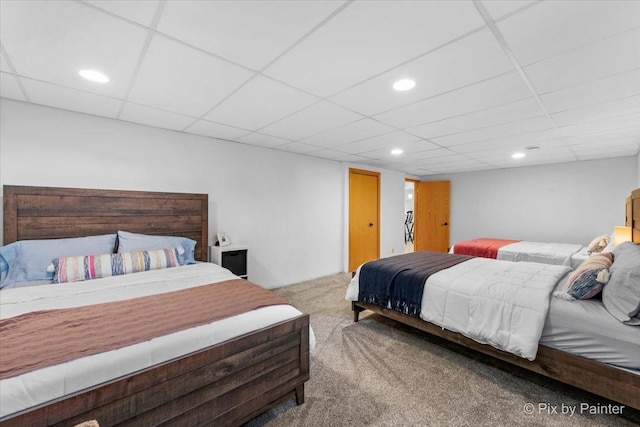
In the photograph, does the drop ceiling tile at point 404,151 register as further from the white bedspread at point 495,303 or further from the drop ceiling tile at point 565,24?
the drop ceiling tile at point 565,24

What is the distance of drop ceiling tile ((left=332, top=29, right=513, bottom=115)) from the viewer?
1563 mm

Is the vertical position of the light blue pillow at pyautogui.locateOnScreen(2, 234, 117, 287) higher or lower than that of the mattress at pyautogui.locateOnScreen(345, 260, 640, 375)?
higher

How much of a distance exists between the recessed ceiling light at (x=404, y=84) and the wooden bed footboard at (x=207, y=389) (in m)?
1.85

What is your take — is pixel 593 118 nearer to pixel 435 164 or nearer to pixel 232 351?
pixel 435 164

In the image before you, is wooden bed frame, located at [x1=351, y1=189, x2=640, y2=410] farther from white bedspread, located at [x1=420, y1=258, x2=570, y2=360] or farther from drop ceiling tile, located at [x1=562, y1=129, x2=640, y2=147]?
drop ceiling tile, located at [x1=562, y1=129, x2=640, y2=147]

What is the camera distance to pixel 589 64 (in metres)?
1.71

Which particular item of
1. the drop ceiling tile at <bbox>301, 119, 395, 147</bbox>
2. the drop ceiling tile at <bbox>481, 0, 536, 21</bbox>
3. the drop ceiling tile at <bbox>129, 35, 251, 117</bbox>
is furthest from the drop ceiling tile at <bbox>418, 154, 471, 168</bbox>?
the drop ceiling tile at <bbox>129, 35, 251, 117</bbox>

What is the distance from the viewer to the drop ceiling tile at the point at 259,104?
2119 mm

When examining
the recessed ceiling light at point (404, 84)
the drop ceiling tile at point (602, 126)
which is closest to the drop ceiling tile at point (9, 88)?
the recessed ceiling light at point (404, 84)

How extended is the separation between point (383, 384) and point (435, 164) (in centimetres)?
463

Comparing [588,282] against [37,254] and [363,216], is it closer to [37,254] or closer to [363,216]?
[363,216]

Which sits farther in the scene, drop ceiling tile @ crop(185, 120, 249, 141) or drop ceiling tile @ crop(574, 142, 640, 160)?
drop ceiling tile @ crop(574, 142, 640, 160)

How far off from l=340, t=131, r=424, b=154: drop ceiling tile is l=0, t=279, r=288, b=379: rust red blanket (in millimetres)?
2510

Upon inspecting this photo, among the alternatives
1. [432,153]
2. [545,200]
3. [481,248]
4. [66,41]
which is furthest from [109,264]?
[545,200]
